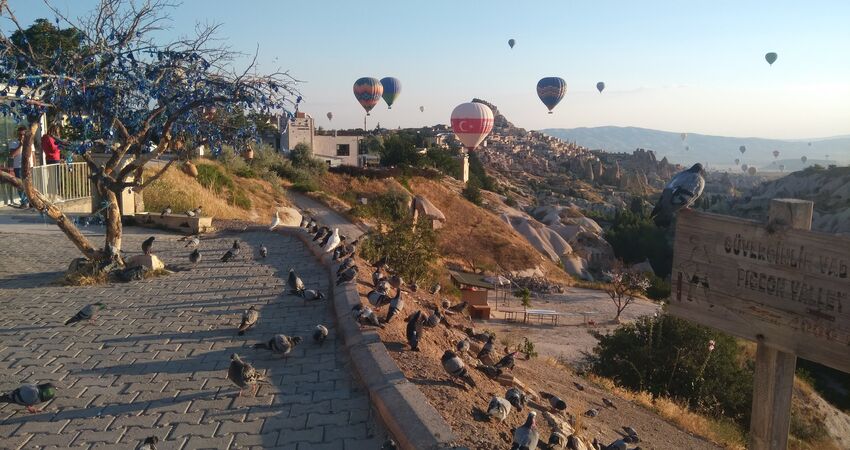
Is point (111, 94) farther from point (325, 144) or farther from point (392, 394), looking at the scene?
point (325, 144)

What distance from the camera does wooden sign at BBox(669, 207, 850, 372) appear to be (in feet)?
10.8

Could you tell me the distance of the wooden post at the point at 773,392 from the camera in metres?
3.62

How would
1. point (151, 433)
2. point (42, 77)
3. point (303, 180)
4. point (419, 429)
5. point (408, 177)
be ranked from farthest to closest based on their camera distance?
1. point (408, 177)
2. point (303, 180)
3. point (42, 77)
4. point (151, 433)
5. point (419, 429)

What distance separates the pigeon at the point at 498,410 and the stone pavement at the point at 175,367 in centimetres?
90

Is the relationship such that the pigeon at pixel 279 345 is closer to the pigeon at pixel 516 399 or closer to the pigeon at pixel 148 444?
the pigeon at pixel 148 444

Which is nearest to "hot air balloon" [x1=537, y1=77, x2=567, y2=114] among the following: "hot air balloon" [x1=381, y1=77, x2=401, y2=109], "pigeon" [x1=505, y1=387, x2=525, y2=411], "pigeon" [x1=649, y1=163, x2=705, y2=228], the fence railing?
"hot air balloon" [x1=381, y1=77, x2=401, y2=109]

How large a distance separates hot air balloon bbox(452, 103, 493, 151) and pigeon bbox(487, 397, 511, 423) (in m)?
38.0

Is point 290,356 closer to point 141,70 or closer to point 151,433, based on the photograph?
point 151,433

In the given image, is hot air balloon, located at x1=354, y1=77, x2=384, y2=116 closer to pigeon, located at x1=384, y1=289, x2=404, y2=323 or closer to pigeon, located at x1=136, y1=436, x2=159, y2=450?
pigeon, located at x1=384, y1=289, x2=404, y2=323

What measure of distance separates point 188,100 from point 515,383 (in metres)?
6.30

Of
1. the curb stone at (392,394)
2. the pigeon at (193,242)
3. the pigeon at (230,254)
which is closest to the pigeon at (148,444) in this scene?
the curb stone at (392,394)

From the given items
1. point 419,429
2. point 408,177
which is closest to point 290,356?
point 419,429

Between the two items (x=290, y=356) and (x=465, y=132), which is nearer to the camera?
(x=290, y=356)

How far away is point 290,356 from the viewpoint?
613 cm
